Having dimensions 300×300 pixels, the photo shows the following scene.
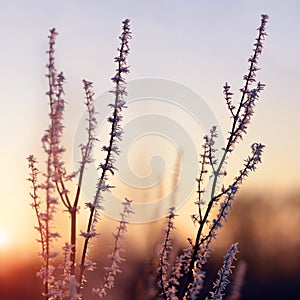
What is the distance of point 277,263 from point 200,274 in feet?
194

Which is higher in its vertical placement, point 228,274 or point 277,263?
point 277,263

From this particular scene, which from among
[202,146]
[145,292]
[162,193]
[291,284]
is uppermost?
[291,284]

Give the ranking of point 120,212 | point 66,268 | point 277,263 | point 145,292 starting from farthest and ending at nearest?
point 277,263
point 120,212
point 66,268
point 145,292

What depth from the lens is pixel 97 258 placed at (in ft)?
23.1

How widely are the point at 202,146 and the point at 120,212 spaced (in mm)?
1213

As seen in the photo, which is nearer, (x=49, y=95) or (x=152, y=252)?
(x=152, y=252)

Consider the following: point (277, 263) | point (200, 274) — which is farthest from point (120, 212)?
point (277, 263)

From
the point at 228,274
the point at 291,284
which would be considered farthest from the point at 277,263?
the point at 228,274

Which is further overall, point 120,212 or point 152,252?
point 120,212

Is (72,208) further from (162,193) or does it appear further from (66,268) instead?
(162,193)

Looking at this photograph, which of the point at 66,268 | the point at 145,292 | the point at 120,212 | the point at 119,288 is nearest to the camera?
the point at 145,292

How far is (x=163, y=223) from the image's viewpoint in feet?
23.9

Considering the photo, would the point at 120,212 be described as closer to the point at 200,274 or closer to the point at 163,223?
the point at 163,223

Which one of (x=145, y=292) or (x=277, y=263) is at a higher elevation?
(x=277, y=263)
